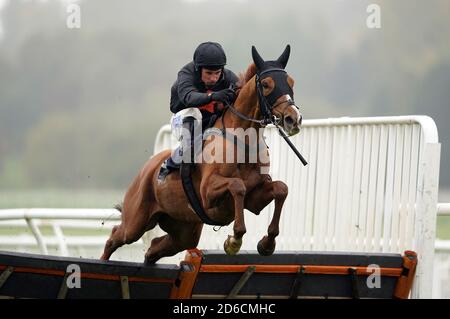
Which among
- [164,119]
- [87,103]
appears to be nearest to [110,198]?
[164,119]

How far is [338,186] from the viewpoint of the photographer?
8086 millimetres

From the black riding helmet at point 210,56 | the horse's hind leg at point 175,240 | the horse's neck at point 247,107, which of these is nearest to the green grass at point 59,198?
the horse's hind leg at point 175,240

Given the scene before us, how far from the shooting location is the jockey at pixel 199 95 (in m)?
6.92

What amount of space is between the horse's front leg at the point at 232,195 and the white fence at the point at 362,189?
64.7 inches

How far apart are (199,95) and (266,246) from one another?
119 centimetres

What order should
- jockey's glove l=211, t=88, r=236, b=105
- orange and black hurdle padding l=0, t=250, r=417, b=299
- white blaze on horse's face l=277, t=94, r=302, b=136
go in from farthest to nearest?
1. jockey's glove l=211, t=88, r=236, b=105
2. orange and black hurdle padding l=0, t=250, r=417, b=299
3. white blaze on horse's face l=277, t=94, r=302, b=136

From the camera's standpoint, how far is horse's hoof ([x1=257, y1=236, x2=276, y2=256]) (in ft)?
21.9

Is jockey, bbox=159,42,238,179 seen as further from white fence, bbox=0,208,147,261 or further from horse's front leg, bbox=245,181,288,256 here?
white fence, bbox=0,208,147,261

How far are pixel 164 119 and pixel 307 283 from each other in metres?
16.0

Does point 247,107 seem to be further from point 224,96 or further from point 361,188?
point 361,188

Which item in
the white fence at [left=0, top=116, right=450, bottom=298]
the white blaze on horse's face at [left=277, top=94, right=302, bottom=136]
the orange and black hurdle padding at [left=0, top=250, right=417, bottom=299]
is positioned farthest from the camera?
the white fence at [left=0, top=116, right=450, bottom=298]

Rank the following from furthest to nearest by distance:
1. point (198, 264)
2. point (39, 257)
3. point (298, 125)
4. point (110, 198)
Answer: point (110, 198)
point (198, 264)
point (39, 257)
point (298, 125)

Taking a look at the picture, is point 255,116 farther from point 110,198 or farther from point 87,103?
point 87,103

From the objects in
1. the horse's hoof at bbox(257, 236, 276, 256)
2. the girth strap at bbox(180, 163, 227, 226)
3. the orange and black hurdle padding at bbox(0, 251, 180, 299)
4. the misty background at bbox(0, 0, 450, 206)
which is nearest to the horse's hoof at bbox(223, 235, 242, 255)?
the horse's hoof at bbox(257, 236, 276, 256)
